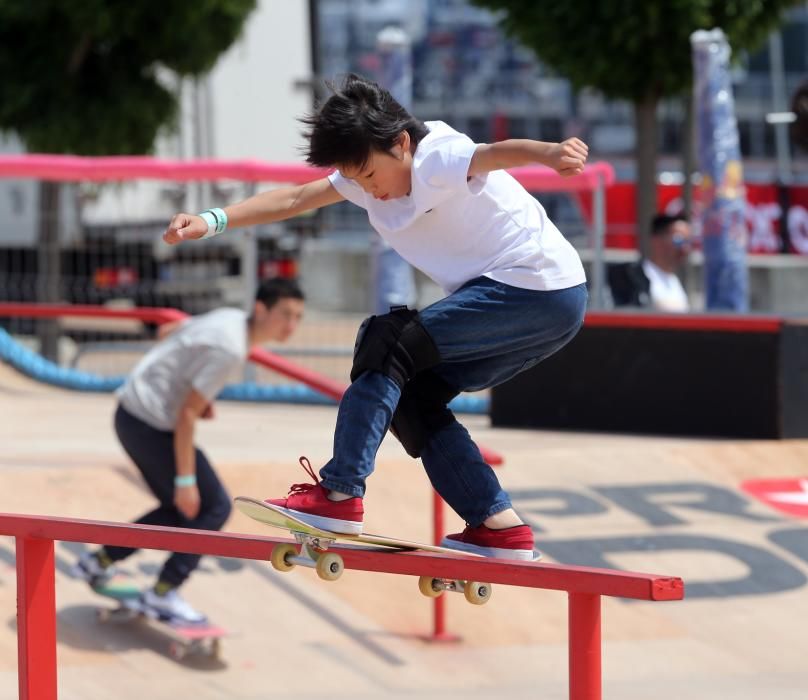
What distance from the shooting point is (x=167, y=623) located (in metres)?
6.52

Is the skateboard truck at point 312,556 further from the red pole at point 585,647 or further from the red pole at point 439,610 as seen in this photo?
the red pole at point 439,610

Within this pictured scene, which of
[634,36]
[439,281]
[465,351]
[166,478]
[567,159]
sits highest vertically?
[634,36]

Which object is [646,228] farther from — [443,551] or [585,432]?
[443,551]

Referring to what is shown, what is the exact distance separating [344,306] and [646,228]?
3.11 meters

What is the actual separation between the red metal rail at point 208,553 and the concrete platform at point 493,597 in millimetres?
1919

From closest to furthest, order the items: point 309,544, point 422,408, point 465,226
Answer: point 465,226 → point 309,544 → point 422,408

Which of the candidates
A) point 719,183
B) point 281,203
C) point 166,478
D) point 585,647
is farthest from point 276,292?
point 719,183

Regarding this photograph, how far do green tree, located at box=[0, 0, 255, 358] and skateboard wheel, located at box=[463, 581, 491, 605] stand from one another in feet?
36.3

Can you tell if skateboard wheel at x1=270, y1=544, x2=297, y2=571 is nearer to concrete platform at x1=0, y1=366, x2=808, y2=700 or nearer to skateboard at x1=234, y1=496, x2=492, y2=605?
skateboard at x1=234, y1=496, x2=492, y2=605

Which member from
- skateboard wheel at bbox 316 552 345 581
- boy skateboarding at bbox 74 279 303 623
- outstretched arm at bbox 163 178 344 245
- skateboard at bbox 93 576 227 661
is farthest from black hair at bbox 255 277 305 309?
skateboard wheel at bbox 316 552 345 581

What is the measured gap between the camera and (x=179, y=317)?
8609mm

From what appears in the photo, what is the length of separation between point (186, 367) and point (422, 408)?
2.58 meters

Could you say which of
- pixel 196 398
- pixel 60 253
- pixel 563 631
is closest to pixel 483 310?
pixel 196 398

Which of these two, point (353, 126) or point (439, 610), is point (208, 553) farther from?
point (439, 610)
